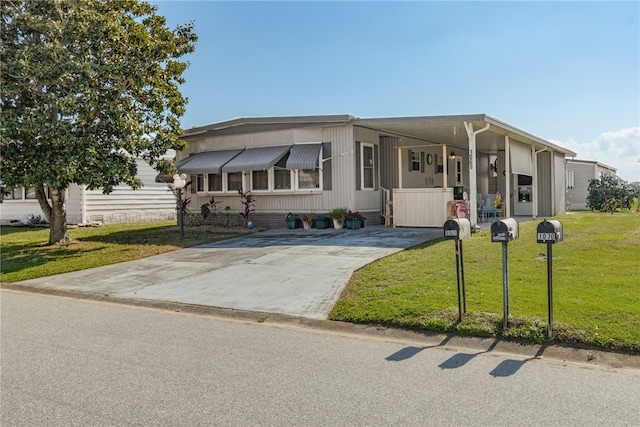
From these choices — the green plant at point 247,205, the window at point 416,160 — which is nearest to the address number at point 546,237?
the green plant at point 247,205

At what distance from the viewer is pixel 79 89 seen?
11.6 meters

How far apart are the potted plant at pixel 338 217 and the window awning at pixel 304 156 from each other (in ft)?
5.11

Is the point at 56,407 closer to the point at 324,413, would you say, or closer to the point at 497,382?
the point at 324,413

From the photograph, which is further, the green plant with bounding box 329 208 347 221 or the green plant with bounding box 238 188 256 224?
the green plant with bounding box 238 188 256 224

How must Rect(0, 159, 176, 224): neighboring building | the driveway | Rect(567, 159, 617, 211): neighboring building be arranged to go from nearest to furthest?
the driveway < Rect(0, 159, 176, 224): neighboring building < Rect(567, 159, 617, 211): neighboring building

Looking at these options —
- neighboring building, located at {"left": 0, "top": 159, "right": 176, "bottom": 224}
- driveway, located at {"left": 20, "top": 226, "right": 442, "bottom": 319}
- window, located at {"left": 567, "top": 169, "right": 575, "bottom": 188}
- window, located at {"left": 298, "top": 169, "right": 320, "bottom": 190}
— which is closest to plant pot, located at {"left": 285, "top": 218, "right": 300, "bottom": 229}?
window, located at {"left": 298, "top": 169, "right": 320, "bottom": 190}

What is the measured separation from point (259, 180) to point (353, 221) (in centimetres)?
402

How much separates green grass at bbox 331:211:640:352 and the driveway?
54 cm

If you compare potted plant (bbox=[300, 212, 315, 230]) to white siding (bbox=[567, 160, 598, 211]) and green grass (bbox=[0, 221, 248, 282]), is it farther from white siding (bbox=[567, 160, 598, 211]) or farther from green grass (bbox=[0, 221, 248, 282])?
white siding (bbox=[567, 160, 598, 211])

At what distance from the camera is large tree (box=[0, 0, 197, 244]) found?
11250 mm

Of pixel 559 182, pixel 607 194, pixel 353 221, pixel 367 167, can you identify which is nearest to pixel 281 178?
pixel 367 167

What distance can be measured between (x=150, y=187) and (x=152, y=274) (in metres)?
15.5

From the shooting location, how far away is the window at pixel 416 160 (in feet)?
61.2

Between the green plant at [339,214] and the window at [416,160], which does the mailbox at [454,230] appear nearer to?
the green plant at [339,214]
